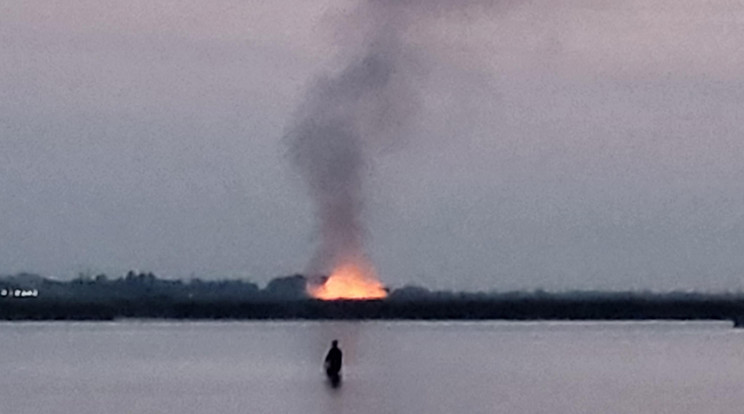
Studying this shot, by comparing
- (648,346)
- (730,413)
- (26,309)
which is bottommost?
(730,413)

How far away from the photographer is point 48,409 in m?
45.4

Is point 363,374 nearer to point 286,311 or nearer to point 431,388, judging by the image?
point 431,388

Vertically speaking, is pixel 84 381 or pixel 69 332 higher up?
pixel 69 332

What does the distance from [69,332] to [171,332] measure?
8.08 m

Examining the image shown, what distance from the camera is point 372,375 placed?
56562 mm

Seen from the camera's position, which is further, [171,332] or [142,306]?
[142,306]

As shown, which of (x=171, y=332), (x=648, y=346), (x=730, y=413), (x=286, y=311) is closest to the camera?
(x=730, y=413)

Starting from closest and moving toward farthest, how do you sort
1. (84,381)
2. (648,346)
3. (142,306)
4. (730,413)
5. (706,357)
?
(730,413)
(84,381)
(706,357)
(648,346)
(142,306)

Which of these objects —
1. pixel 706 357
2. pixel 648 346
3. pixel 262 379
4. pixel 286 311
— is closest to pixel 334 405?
pixel 262 379

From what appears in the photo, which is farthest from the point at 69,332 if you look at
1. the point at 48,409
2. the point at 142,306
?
the point at 48,409

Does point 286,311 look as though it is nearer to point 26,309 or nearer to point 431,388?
point 26,309

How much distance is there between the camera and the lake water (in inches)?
1800

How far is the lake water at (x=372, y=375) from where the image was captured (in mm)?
45719

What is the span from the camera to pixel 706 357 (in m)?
73.2
